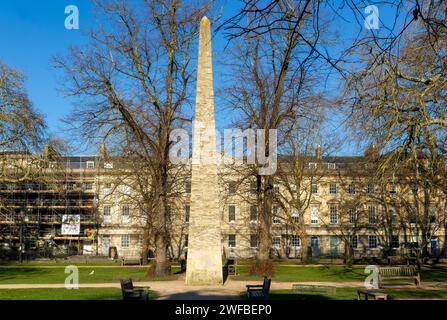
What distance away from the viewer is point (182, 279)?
25.7 meters

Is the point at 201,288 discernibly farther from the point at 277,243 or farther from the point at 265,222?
the point at 277,243

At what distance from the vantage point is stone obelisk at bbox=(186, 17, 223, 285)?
22516mm

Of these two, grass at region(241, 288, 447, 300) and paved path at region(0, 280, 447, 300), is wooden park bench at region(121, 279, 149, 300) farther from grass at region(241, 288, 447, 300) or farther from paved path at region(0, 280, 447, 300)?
grass at region(241, 288, 447, 300)

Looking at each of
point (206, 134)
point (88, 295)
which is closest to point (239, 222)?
point (206, 134)

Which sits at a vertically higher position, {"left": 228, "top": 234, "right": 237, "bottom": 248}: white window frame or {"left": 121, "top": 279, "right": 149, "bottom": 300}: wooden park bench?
{"left": 121, "top": 279, "right": 149, "bottom": 300}: wooden park bench

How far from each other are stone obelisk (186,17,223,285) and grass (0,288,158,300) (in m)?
3.96

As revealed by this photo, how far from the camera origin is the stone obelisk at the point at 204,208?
2252 centimetres

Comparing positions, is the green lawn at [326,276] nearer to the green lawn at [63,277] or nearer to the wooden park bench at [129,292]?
the green lawn at [63,277]

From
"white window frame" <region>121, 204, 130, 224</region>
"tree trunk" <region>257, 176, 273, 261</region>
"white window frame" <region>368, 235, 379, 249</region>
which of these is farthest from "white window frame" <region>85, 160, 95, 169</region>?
"tree trunk" <region>257, 176, 273, 261</region>

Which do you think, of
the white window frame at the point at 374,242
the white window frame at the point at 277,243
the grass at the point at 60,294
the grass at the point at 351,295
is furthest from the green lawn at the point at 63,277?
the white window frame at the point at 374,242

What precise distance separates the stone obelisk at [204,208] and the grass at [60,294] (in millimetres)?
3963

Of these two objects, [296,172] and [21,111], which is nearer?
[21,111]

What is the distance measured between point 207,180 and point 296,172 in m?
20.4

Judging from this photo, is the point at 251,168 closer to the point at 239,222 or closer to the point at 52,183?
the point at 52,183
